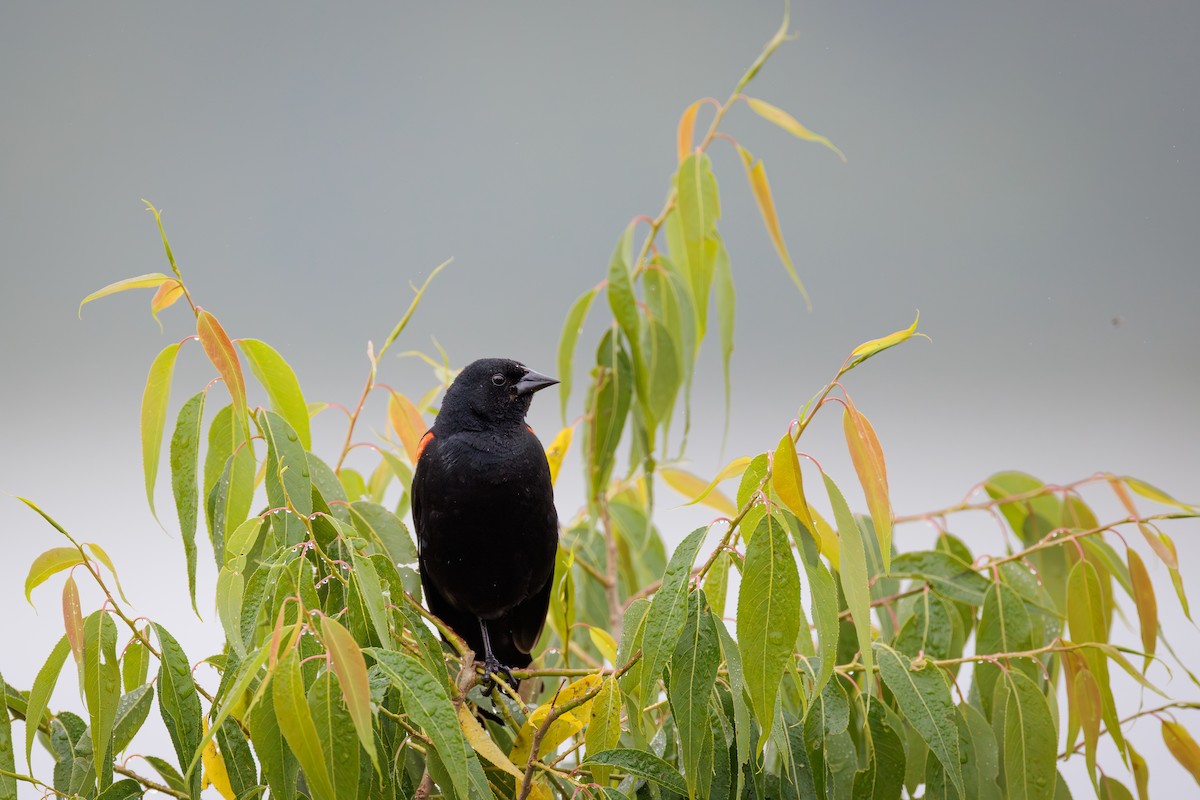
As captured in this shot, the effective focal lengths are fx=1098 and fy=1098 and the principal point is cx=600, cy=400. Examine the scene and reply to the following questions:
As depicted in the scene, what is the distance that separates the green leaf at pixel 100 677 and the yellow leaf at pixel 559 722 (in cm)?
46

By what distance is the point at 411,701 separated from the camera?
40.6 inches

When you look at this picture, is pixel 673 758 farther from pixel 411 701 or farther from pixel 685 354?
pixel 685 354

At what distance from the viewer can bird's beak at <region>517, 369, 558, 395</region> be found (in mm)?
1996

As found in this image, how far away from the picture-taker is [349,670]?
942 mm

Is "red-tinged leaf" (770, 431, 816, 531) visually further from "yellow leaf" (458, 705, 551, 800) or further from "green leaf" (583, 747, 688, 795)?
"yellow leaf" (458, 705, 551, 800)

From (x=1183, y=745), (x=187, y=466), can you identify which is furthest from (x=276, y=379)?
(x=1183, y=745)

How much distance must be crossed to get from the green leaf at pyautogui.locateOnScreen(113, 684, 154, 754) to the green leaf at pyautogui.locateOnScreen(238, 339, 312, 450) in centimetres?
35

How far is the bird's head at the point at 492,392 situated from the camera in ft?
6.36

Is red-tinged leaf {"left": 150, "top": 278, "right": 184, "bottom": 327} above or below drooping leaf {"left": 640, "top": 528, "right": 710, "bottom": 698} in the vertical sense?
above

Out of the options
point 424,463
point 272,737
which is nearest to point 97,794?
point 272,737

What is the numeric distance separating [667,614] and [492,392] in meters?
0.92

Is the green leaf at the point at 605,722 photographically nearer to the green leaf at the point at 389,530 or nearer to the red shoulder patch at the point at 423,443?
the green leaf at the point at 389,530

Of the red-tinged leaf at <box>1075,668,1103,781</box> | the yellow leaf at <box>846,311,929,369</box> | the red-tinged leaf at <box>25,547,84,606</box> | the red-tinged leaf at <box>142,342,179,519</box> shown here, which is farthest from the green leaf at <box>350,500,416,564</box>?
the red-tinged leaf at <box>1075,668,1103,781</box>

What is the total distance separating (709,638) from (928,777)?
0.44m
